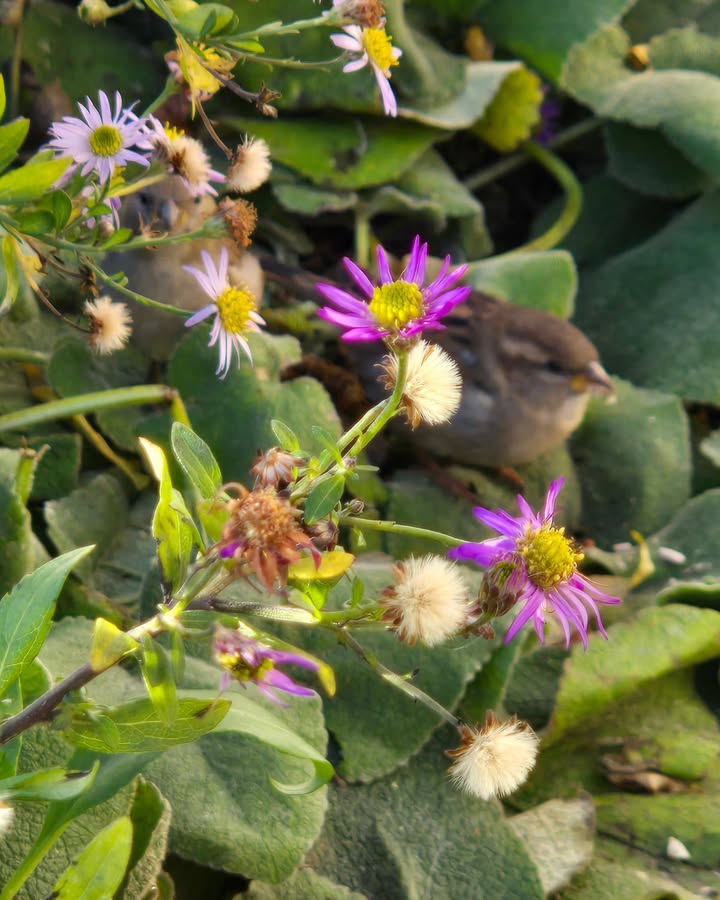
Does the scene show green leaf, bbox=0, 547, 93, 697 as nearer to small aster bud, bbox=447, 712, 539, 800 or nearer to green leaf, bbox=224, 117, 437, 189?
small aster bud, bbox=447, 712, 539, 800

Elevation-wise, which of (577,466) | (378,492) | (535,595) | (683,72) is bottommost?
(577,466)

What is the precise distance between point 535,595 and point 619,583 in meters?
0.72

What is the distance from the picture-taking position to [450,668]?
40.8 inches

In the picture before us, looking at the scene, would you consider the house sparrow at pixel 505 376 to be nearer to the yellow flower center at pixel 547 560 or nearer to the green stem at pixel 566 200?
the green stem at pixel 566 200

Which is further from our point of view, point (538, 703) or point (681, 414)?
point (681, 414)

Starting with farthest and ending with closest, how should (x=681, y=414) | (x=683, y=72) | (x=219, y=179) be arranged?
(x=683, y=72) → (x=681, y=414) → (x=219, y=179)

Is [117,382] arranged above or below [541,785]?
above

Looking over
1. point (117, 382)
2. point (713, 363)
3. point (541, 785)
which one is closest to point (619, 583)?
point (541, 785)

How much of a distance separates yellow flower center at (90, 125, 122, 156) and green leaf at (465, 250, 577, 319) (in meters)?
0.89

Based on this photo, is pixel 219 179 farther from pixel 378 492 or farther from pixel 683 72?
pixel 683 72

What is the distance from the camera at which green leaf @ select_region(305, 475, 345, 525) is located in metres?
0.55

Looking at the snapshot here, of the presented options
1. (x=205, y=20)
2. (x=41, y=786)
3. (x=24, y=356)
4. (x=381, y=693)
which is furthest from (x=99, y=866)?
(x=24, y=356)

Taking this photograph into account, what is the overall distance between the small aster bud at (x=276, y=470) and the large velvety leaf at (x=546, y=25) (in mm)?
1412

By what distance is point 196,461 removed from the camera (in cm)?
62
